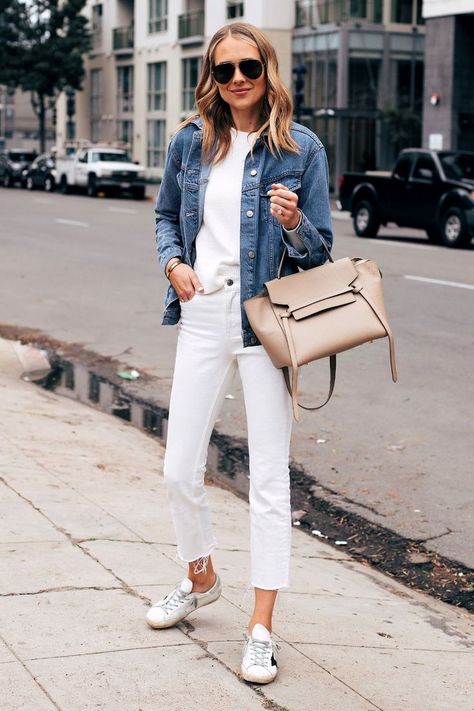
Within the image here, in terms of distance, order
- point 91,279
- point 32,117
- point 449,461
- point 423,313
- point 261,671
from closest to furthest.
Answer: point 261,671
point 449,461
point 423,313
point 91,279
point 32,117

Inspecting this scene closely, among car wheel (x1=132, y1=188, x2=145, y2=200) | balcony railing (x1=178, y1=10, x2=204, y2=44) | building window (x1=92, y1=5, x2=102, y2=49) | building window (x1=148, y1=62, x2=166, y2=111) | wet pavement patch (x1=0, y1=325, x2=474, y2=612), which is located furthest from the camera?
building window (x1=92, y1=5, x2=102, y2=49)

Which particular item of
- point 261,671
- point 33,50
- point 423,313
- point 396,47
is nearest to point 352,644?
point 261,671

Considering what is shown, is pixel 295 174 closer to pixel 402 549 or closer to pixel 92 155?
pixel 402 549

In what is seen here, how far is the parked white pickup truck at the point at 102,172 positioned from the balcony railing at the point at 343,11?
29.4ft

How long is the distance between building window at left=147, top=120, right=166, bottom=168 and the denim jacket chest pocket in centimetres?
5275

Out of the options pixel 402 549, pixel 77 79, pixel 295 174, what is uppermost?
pixel 77 79

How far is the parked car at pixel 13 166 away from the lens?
47.5 meters

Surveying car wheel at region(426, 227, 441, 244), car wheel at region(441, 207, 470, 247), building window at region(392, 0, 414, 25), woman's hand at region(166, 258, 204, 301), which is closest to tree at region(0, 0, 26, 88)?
building window at region(392, 0, 414, 25)

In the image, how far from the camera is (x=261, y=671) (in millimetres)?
3475

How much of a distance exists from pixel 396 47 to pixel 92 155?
11.6m

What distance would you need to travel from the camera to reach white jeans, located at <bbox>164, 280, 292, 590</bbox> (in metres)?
3.71

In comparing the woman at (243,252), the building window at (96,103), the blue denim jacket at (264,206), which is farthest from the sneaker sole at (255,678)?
the building window at (96,103)

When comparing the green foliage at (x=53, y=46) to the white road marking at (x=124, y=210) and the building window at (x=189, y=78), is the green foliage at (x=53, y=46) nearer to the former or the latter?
the building window at (x=189, y=78)

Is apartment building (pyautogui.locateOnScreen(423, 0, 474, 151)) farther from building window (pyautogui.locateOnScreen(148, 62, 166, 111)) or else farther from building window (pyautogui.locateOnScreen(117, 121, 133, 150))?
building window (pyautogui.locateOnScreen(117, 121, 133, 150))
